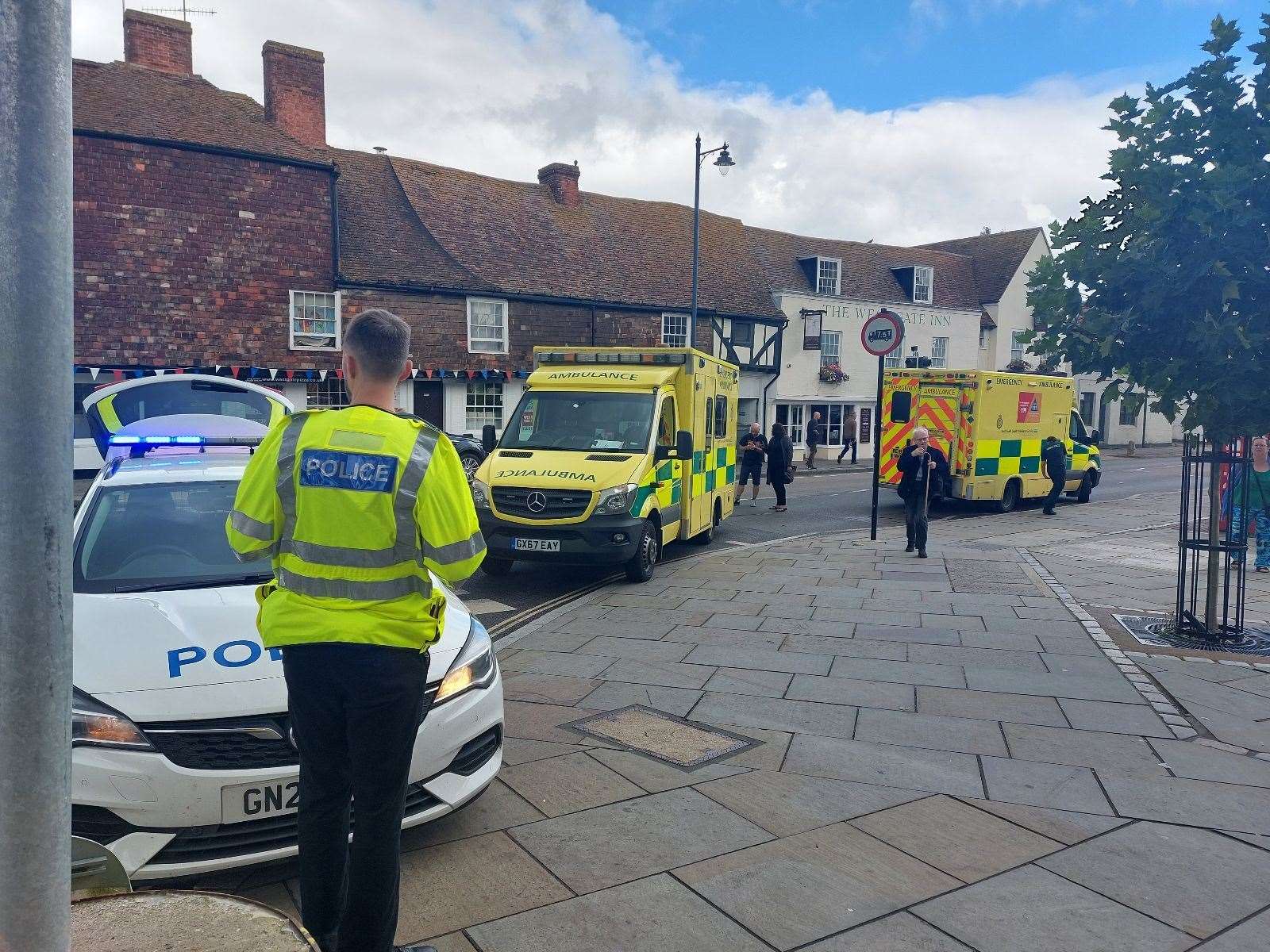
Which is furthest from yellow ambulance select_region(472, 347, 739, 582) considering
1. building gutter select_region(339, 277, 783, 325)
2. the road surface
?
building gutter select_region(339, 277, 783, 325)

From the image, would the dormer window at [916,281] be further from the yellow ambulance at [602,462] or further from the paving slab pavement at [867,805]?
the paving slab pavement at [867,805]

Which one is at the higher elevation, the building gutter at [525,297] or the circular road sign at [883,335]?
the building gutter at [525,297]

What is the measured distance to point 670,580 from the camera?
1028 centimetres

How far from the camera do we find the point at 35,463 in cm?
163

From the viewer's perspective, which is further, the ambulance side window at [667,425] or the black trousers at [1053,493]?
the black trousers at [1053,493]

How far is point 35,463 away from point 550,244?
28.5m

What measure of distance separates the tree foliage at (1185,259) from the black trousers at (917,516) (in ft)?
15.3

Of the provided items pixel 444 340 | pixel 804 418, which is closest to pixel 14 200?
pixel 444 340

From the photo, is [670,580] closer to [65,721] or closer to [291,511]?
[291,511]

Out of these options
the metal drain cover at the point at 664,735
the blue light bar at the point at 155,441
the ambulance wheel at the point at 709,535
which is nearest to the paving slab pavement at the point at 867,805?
the metal drain cover at the point at 664,735

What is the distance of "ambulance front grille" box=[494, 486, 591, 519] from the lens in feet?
31.0

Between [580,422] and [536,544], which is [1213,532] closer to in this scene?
[536,544]

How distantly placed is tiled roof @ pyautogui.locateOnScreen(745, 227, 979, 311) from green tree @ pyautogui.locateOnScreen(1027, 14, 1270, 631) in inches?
1068

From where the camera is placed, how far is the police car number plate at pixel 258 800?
3.16m
